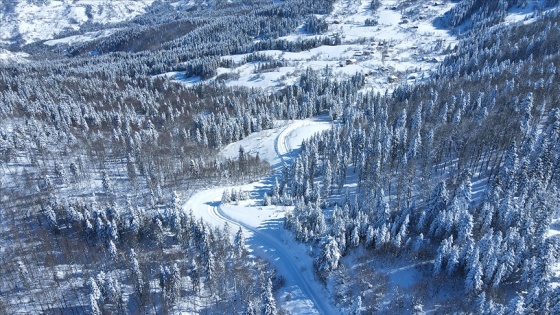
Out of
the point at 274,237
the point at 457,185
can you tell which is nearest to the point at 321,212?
the point at 274,237

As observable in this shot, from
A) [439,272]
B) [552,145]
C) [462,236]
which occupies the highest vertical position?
[552,145]

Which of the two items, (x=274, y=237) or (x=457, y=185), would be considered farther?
(x=274, y=237)

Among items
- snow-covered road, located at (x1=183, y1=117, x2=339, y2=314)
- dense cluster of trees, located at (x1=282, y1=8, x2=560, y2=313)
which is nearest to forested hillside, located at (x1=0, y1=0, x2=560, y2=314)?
dense cluster of trees, located at (x1=282, y1=8, x2=560, y2=313)

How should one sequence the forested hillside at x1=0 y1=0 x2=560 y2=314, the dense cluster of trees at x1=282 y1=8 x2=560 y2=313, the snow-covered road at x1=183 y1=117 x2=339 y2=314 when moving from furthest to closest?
the snow-covered road at x1=183 y1=117 x2=339 y2=314 → the forested hillside at x1=0 y1=0 x2=560 y2=314 → the dense cluster of trees at x1=282 y1=8 x2=560 y2=313

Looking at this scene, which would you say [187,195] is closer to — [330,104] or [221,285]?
[221,285]

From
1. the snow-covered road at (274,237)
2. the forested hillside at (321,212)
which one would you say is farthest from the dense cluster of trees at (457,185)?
the snow-covered road at (274,237)

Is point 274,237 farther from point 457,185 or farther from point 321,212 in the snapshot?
point 457,185

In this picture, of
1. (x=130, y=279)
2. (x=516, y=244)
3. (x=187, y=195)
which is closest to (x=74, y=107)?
(x=187, y=195)

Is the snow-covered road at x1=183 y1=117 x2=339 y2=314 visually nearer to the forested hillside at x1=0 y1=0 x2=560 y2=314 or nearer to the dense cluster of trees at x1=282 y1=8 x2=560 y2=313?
the forested hillside at x1=0 y1=0 x2=560 y2=314
